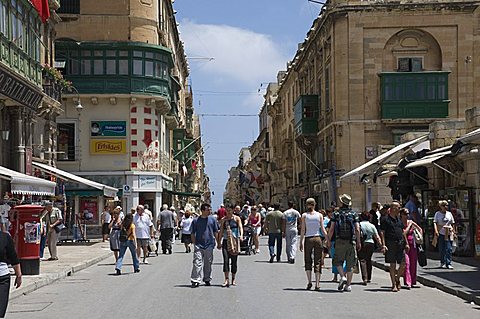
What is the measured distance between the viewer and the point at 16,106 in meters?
28.5

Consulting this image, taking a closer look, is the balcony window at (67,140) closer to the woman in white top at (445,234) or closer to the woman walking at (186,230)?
the woman walking at (186,230)

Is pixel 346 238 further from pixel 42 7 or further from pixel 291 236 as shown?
pixel 42 7

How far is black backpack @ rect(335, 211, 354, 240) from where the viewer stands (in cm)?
1553

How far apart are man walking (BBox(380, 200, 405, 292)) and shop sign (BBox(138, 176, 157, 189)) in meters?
31.8

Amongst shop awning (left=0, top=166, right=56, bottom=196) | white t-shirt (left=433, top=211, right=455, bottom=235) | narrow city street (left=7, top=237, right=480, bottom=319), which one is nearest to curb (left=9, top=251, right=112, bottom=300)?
narrow city street (left=7, top=237, right=480, bottom=319)

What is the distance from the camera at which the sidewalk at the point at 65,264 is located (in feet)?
55.7

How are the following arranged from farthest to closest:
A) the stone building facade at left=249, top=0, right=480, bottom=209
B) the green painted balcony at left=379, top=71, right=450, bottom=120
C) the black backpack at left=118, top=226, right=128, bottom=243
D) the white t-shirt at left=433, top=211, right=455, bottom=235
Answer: the stone building facade at left=249, top=0, right=480, bottom=209
the green painted balcony at left=379, top=71, right=450, bottom=120
the white t-shirt at left=433, top=211, right=455, bottom=235
the black backpack at left=118, top=226, right=128, bottom=243

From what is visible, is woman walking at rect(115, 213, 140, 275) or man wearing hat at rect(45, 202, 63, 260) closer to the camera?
woman walking at rect(115, 213, 140, 275)

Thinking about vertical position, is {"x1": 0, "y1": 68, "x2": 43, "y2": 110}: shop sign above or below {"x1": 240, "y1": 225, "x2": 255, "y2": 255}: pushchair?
above

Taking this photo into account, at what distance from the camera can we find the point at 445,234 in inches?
784

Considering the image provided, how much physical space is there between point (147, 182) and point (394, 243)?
107ft

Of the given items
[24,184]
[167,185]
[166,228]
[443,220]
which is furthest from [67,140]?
[443,220]

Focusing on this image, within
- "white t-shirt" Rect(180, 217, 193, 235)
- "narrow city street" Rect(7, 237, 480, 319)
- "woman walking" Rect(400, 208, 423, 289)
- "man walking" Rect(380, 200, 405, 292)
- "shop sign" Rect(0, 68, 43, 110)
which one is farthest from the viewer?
"white t-shirt" Rect(180, 217, 193, 235)

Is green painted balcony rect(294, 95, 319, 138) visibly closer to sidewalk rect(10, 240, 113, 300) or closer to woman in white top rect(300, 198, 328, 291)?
sidewalk rect(10, 240, 113, 300)
